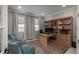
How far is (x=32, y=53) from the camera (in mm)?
Answer: 1272

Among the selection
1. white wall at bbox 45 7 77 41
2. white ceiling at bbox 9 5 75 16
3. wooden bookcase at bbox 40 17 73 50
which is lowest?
wooden bookcase at bbox 40 17 73 50

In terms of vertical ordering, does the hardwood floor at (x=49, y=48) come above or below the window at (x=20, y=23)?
below

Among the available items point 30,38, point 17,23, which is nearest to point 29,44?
point 30,38

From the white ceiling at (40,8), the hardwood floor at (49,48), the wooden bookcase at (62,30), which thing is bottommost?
the hardwood floor at (49,48)

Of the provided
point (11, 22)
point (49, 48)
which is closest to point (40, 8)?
point (11, 22)

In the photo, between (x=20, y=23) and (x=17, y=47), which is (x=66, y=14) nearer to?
(x=20, y=23)

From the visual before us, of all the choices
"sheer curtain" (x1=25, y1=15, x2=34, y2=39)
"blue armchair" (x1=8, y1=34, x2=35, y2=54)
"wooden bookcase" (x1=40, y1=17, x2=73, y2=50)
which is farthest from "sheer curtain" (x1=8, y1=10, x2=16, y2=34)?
"wooden bookcase" (x1=40, y1=17, x2=73, y2=50)

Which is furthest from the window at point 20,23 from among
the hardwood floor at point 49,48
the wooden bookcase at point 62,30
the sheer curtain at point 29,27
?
the wooden bookcase at point 62,30

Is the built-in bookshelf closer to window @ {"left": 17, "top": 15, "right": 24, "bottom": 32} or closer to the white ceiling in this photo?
the white ceiling

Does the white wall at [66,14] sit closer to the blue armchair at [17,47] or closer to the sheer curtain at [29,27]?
the sheer curtain at [29,27]

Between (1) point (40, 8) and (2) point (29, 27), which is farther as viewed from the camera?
(2) point (29, 27)

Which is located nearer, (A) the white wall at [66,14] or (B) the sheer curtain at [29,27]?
(A) the white wall at [66,14]

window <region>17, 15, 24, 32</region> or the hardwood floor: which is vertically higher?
window <region>17, 15, 24, 32</region>
